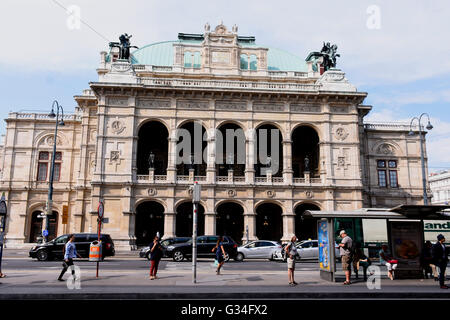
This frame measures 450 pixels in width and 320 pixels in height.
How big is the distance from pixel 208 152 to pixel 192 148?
10.2ft

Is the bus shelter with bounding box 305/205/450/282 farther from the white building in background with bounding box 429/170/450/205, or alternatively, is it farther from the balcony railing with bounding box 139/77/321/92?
the white building in background with bounding box 429/170/450/205

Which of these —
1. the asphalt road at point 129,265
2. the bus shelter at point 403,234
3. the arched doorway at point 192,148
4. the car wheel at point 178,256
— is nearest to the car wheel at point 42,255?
the asphalt road at point 129,265

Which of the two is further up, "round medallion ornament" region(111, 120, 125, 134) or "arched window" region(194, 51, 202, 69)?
"arched window" region(194, 51, 202, 69)

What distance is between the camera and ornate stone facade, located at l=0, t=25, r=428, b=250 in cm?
3572

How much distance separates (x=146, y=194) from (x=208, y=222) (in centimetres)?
640

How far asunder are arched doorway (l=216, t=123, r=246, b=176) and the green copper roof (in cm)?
1174

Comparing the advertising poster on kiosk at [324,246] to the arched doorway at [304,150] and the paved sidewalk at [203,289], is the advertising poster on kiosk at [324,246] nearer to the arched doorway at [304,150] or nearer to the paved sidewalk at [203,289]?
the paved sidewalk at [203,289]

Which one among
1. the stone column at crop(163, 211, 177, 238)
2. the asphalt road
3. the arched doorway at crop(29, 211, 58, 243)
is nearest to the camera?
the asphalt road

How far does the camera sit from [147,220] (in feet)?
128

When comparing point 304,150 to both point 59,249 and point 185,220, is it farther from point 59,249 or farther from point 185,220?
point 59,249

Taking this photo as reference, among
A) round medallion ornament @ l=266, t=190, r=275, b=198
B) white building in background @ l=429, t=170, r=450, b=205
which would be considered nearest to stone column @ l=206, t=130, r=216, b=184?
round medallion ornament @ l=266, t=190, r=275, b=198

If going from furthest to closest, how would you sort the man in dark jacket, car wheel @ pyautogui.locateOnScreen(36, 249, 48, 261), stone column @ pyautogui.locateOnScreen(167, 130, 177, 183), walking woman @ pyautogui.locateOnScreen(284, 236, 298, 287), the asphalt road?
stone column @ pyautogui.locateOnScreen(167, 130, 177, 183)
car wheel @ pyautogui.locateOnScreen(36, 249, 48, 261)
the asphalt road
walking woman @ pyautogui.locateOnScreen(284, 236, 298, 287)
the man in dark jacket

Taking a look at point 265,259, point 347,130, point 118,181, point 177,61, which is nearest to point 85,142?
point 118,181

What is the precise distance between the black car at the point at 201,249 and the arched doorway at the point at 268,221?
45.1 ft
